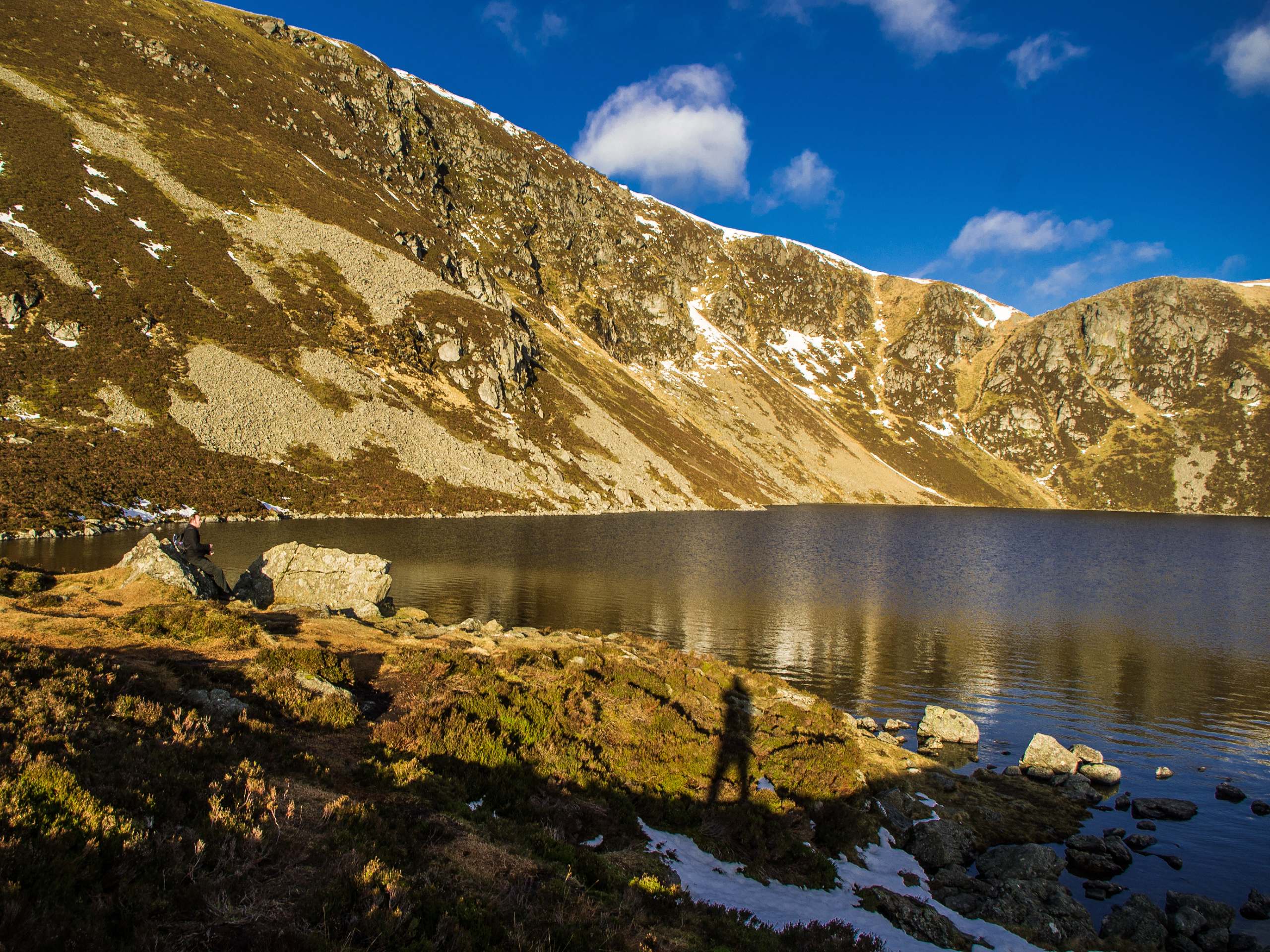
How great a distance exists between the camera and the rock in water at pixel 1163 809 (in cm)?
1820

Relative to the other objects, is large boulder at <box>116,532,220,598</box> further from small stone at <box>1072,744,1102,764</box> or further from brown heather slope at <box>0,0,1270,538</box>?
brown heather slope at <box>0,0,1270,538</box>

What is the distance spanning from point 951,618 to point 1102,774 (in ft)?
75.5

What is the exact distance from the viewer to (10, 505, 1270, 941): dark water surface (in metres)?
22.5

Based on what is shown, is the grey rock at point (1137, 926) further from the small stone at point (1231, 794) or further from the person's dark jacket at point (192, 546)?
the person's dark jacket at point (192, 546)

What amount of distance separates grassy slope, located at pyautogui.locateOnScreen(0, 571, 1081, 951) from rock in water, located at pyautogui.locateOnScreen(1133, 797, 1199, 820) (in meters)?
2.12

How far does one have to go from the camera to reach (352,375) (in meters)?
89.6

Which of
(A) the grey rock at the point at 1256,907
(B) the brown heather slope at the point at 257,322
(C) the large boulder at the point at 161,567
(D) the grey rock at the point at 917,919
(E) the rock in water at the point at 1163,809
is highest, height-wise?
(B) the brown heather slope at the point at 257,322

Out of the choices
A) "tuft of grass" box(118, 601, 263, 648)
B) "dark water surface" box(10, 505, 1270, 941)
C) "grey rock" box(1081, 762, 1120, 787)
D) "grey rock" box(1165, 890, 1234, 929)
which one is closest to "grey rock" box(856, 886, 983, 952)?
"dark water surface" box(10, 505, 1270, 941)

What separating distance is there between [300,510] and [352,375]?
3012 cm

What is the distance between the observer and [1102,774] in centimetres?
2069

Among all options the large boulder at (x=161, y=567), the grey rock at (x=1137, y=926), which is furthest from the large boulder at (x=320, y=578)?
the grey rock at (x=1137, y=926)

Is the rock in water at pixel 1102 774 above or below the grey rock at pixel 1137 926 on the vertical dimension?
above

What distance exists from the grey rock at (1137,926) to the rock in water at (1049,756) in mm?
8462

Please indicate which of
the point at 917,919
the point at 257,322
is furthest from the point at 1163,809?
the point at 257,322
